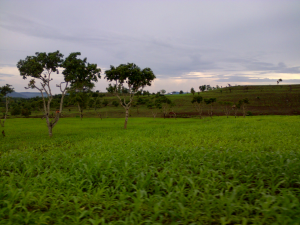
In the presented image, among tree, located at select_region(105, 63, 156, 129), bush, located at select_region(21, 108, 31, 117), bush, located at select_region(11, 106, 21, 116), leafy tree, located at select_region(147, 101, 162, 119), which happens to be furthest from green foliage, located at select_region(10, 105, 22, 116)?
tree, located at select_region(105, 63, 156, 129)

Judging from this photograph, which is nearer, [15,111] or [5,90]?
[5,90]

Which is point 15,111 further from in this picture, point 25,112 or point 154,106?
point 154,106

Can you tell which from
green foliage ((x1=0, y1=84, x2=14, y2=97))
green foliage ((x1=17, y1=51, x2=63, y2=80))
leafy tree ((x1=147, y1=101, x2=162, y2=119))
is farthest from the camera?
leafy tree ((x1=147, y1=101, x2=162, y2=119))

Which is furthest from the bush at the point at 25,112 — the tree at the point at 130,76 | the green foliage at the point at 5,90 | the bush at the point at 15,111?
the tree at the point at 130,76

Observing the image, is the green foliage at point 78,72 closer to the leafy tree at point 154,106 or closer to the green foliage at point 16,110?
the leafy tree at point 154,106

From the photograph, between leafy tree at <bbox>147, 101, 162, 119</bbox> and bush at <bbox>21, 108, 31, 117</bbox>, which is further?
bush at <bbox>21, 108, 31, 117</bbox>

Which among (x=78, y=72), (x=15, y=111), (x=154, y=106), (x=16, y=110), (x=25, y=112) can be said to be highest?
(x=78, y=72)

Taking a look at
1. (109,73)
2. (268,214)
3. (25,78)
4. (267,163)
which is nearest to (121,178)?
(268,214)

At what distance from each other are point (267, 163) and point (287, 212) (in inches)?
129

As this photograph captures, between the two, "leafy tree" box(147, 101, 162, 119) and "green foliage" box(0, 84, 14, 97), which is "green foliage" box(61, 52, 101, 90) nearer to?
"green foliage" box(0, 84, 14, 97)

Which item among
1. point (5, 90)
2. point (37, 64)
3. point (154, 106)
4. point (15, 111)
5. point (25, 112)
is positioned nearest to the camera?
point (37, 64)

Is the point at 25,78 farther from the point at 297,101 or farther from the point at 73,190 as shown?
the point at 297,101

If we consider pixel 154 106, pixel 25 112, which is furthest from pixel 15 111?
pixel 154 106

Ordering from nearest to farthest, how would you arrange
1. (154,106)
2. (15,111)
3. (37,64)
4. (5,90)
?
1. (37,64)
2. (5,90)
3. (15,111)
4. (154,106)
